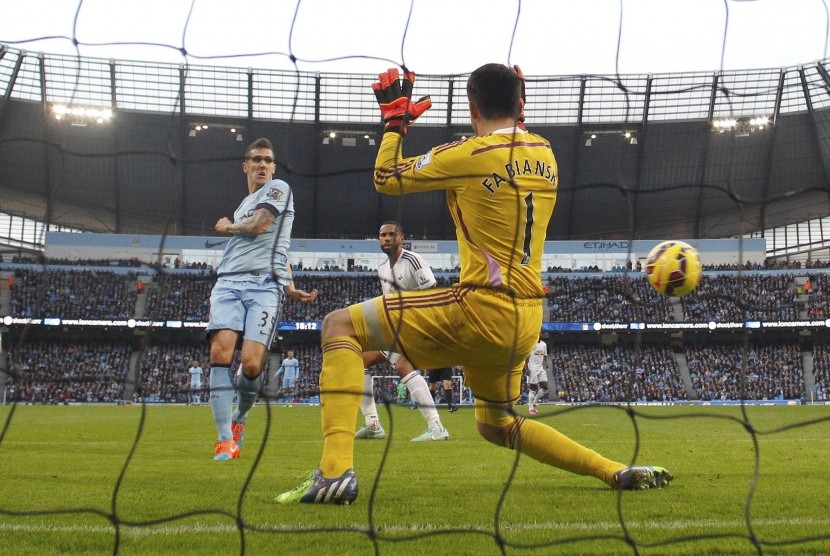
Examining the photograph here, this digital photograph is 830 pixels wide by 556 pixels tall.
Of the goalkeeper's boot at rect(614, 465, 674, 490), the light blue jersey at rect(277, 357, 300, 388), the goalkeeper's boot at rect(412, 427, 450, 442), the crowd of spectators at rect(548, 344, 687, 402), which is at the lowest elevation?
the crowd of spectators at rect(548, 344, 687, 402)

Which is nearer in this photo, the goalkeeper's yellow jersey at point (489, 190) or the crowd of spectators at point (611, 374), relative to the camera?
the goalkeeper's yellow jersey at point (489, 190)

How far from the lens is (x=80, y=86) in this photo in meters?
41.5

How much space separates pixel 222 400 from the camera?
623 cm

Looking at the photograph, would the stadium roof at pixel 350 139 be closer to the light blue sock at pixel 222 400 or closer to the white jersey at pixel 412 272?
the white jersey at pixel 412 272

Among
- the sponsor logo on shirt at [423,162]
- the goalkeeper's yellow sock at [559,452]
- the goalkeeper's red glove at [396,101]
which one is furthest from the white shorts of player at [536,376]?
the sponsor logo on shirt at [423,162]

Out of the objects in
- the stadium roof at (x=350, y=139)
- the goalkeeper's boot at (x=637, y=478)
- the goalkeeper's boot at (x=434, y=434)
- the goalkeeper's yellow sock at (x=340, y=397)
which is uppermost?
the stadium roof at (x=350, y=139)

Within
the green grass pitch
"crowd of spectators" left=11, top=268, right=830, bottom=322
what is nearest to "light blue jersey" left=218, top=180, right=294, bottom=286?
the green grass pitch

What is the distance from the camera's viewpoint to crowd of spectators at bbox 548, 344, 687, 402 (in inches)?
1423

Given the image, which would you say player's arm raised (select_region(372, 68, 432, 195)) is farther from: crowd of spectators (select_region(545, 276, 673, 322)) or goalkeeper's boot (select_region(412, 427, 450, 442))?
crowd of spectators (select_region(545, 276, 673, 322))

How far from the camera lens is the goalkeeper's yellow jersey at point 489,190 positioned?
388cm

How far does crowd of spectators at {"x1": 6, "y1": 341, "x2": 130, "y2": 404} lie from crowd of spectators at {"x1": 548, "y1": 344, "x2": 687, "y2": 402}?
2036 cm

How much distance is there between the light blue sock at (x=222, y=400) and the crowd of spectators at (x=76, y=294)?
32.4 m

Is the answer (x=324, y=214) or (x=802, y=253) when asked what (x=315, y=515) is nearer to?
(x=324, y=214)

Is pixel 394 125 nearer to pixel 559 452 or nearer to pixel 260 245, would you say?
pixel 559 452
